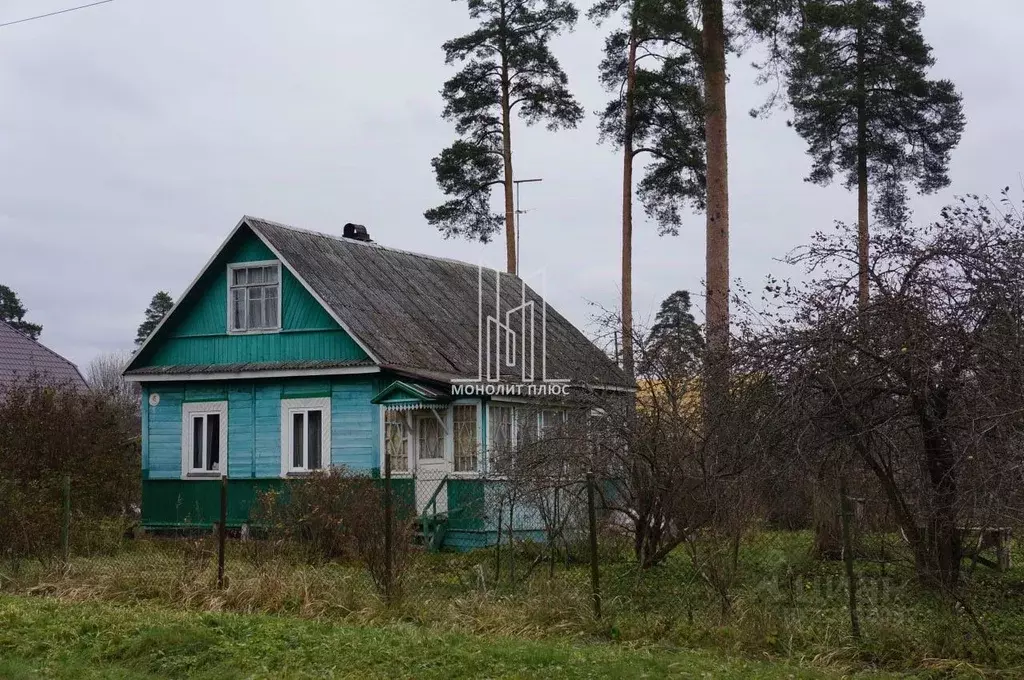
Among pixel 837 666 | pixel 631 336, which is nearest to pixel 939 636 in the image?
pixel 837 666

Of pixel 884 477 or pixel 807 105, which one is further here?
pixel 807 105

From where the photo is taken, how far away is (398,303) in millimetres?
22219

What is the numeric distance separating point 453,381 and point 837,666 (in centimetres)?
1140

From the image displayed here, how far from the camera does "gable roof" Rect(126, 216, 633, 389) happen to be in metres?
20.0

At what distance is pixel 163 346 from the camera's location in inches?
878

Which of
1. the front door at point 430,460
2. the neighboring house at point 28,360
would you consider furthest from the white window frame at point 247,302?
the neighboring house at point 28,360

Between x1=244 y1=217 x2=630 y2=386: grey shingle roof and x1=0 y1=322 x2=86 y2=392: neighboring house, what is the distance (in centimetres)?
1502

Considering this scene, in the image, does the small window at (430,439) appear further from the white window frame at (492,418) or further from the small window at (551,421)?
the small window at (551,421)

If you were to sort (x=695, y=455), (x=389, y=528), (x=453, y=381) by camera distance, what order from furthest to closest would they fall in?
(x=453, y=381)
(x=695, y=455)
(x=389, y=528)

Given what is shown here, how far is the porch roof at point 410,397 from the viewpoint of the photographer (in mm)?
18453

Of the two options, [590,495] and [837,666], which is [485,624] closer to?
[590,495]

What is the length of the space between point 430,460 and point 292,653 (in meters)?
10.6

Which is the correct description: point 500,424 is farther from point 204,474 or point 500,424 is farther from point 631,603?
point 631,603

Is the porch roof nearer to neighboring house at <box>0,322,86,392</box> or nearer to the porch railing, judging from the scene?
the porch railing
